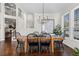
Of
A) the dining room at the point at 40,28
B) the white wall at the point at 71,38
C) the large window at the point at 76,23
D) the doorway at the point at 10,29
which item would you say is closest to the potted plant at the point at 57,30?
the dining room at the point at 40,28

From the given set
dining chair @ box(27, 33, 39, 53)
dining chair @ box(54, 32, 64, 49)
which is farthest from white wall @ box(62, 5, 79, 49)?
dining chair @ box(27, 33, 39, 53)

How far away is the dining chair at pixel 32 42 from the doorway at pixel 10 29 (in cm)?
43

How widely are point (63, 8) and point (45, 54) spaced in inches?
51.0

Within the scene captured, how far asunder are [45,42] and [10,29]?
100 cm

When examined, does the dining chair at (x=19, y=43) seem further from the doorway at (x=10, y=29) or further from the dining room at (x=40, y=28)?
the doorway at (x=10, y=29)

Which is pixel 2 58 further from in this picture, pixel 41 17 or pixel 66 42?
pixel 66 42

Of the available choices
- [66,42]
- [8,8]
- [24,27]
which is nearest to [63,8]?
[66,42]

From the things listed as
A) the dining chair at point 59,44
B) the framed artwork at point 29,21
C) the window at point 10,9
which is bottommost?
the dining chair at point 59,44

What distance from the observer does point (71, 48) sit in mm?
3553

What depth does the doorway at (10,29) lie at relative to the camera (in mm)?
3545

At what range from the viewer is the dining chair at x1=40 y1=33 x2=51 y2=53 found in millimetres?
3609

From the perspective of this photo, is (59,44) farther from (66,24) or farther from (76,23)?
(76,23)

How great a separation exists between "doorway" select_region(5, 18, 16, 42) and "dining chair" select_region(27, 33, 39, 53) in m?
0.43

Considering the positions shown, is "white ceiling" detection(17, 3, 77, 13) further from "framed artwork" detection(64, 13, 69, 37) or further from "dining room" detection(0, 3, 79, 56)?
"framed artwork" detection(64, 13, 69, 37)
